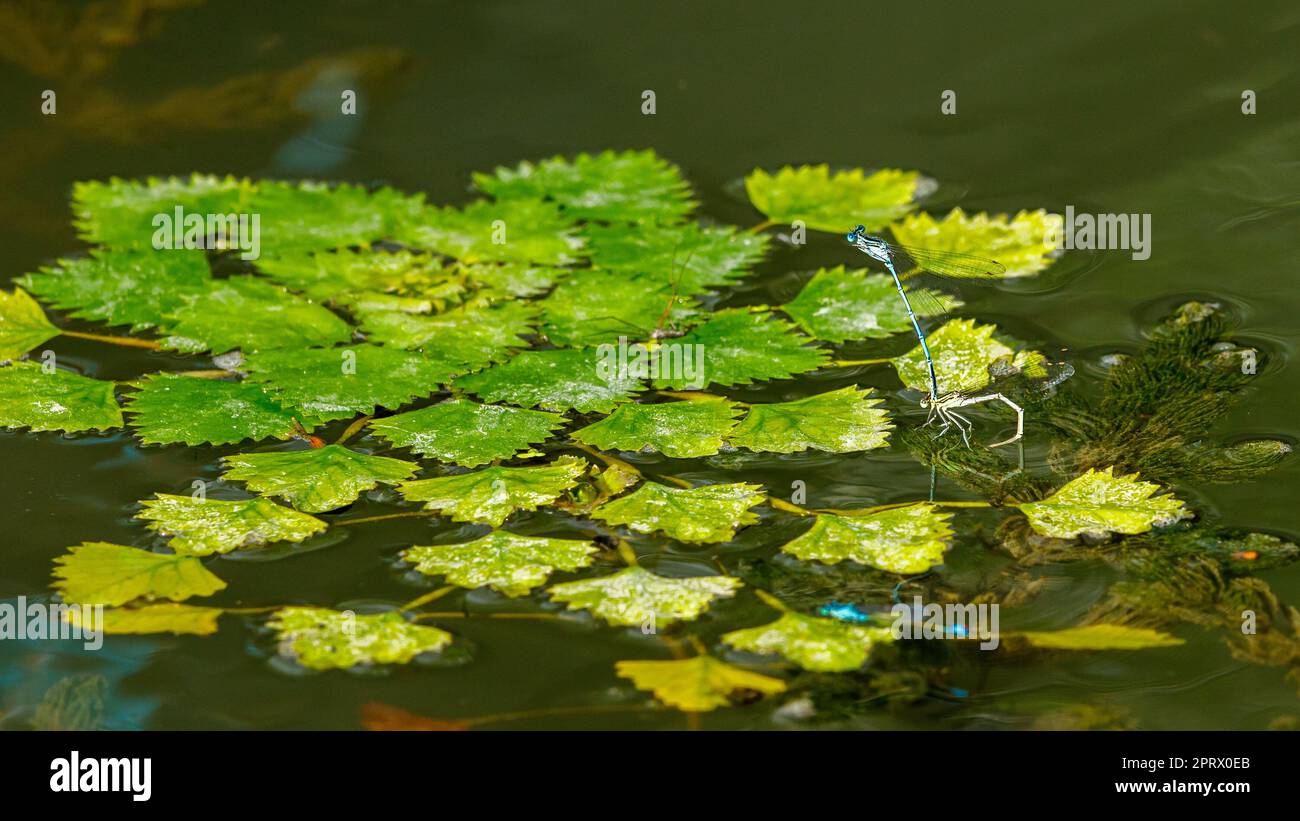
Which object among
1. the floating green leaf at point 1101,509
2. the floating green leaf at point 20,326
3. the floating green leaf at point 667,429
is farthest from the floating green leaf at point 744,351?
the floating green leaf at point 20,326

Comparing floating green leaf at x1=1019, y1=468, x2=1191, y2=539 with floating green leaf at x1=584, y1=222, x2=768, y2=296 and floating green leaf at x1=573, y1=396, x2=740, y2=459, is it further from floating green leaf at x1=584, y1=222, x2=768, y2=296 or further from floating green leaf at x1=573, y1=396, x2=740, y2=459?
floating green leaf at x1=584, y1=222, x2=768, y2=296

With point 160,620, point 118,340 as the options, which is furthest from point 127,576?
point 118,340

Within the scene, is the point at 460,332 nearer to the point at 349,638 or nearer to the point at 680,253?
the point at 680,253

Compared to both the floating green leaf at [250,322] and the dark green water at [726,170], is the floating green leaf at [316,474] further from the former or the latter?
the floating green leaf at [250,322]

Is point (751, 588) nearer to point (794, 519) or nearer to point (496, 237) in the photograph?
point (794, 519)

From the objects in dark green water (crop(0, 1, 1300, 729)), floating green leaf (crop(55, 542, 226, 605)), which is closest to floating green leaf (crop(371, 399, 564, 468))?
dark green water (crop(0, 1, 1300, 729))

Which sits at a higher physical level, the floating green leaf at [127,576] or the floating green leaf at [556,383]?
the floating green leaf at [556,383]
